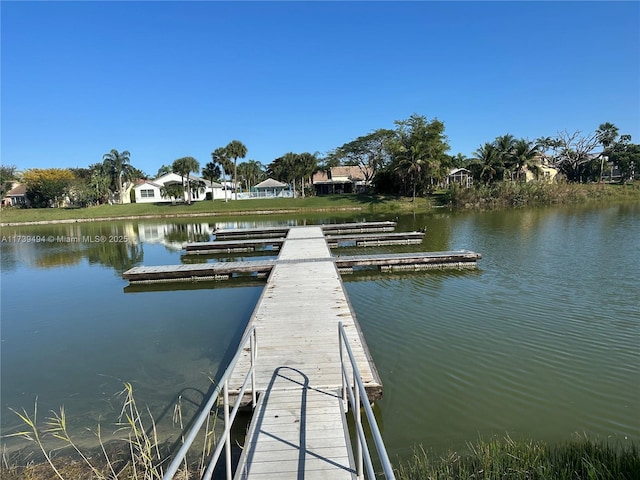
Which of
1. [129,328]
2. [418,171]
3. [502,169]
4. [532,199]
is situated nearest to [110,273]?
[129,328]

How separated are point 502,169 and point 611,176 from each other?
1731 inches

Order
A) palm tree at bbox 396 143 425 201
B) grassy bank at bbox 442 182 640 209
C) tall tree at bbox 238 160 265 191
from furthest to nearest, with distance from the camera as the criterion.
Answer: tall tree at bbox 238 160 265 191, palm tree at bbox 396 143 425 201, grassy bank at bbox 442 182 640 209

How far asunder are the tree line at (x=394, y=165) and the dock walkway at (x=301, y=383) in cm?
3889

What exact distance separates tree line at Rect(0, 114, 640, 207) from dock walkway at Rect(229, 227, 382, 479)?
128 ft

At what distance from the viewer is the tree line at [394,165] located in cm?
4569

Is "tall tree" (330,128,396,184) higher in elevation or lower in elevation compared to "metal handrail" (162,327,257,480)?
higher

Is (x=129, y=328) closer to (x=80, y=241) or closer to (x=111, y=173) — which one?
(x=80, y=241)

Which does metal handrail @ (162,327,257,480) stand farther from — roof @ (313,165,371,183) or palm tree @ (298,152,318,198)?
roof @ (313,165,371,183)

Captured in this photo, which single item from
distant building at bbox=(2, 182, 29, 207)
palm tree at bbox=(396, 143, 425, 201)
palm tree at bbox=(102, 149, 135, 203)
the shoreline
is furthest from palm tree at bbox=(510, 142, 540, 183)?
distant building at bbox=(2, 182, 29, 207)

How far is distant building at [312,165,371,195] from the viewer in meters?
62.2

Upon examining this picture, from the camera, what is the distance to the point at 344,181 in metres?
62.3

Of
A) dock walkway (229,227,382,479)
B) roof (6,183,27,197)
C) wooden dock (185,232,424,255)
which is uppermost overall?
roof (6,183,27,197)

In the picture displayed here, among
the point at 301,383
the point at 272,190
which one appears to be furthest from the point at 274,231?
the point at 272,190

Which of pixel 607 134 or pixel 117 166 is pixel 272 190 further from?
pixel 607 134
